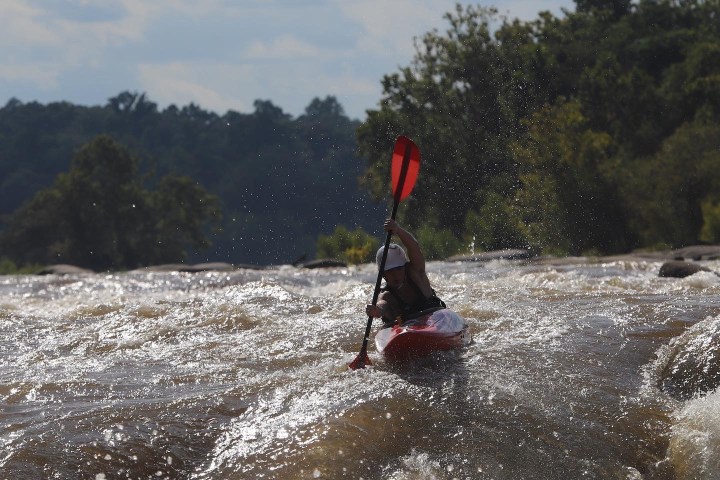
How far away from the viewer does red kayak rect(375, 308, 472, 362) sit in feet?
22.4

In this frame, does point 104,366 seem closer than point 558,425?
No

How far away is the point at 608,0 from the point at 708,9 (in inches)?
191

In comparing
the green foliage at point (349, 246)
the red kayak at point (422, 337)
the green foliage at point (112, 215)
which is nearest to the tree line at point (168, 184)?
the green foliage at point (112, 215)

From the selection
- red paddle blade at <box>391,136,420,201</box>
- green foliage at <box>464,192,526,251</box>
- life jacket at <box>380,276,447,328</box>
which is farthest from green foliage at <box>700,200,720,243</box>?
life jacket at <box>380,276,447,328</box>

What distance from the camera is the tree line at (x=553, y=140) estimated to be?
23.1m

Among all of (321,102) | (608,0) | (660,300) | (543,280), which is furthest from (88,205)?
(321,102)

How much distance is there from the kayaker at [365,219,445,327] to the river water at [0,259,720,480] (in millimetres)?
451

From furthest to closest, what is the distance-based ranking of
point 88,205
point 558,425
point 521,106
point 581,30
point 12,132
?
1. point 12,132
2. point 88,205
3. point 581,30
4. point 521,106
5. point 558,425

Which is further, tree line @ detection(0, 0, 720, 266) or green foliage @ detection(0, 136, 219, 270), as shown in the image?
green foliage @ detection(0, 136, 219, 270)

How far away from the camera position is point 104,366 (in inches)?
290

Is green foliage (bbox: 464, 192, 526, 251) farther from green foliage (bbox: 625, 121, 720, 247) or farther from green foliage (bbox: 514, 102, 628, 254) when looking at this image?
green foliage (bbox: 625, 121, 720, 247)

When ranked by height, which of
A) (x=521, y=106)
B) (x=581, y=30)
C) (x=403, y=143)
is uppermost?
(x=581, y=30)

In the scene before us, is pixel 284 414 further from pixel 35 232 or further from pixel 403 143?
pixel 35 232

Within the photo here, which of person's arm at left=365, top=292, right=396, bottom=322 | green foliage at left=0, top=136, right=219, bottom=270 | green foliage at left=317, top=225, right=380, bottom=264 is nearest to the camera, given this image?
person's arm at left=365, top=292, right=396, bottom=322
